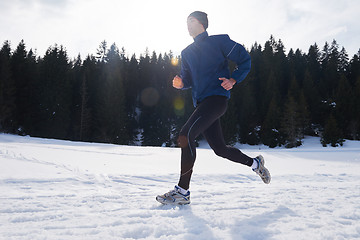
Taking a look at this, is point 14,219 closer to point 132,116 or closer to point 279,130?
point 279,130

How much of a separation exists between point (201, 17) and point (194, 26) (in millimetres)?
129

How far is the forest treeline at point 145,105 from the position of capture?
26.8 meters

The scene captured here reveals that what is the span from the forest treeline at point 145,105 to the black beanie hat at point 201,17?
26.9 meters

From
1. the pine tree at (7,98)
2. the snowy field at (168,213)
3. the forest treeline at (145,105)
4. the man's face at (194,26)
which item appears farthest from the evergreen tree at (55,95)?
the man's face at (194,26)

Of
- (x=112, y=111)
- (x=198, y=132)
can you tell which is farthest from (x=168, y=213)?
(x=112, y=111)

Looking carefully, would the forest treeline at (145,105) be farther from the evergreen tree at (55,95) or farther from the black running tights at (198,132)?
the black running tights at (198,132)

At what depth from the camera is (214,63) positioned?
2424 millimetres

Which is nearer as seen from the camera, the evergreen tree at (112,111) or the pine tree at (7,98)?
the pine tree at (7,98)

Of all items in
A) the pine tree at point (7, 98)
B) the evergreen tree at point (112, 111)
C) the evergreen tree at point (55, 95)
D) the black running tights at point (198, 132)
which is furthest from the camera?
the evergreen tree at point (112, 111)

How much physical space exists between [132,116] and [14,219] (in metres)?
35.1

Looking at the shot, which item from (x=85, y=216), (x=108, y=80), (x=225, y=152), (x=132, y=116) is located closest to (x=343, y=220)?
(x=225, y=152)

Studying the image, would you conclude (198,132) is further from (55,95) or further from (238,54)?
(55,95)

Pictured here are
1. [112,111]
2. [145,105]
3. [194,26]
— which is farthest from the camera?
[145,105]

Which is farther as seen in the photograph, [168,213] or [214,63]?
[214,63]
